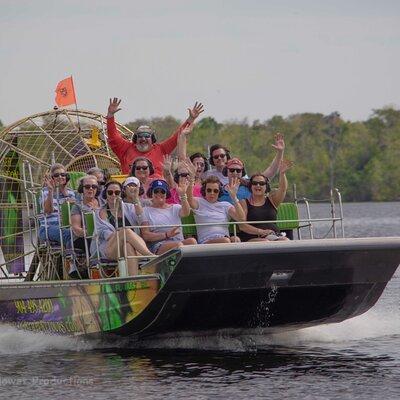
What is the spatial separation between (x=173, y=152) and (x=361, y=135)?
108m

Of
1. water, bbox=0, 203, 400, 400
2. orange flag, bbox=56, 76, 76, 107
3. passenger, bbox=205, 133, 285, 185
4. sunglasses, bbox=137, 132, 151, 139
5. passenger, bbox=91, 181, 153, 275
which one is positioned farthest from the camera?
orange flag, bbox=56, 76, 76, 107

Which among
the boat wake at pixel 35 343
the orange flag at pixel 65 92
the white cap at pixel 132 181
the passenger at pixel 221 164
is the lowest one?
the boat wake at pixel 35 343

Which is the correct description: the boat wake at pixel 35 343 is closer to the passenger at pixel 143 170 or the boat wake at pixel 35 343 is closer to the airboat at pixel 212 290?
the airboat at pixel 212 290

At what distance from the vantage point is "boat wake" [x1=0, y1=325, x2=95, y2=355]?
55.8ft

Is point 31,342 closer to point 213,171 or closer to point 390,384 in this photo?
point 213,171

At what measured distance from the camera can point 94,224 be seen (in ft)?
52.6

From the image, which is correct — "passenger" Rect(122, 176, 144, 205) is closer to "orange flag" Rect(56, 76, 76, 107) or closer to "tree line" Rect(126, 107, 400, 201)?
"orange flag" Rect(56, 76, 76, 107)

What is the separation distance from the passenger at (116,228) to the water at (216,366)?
119 centimetres

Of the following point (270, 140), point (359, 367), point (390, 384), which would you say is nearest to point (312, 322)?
point (359, 367)

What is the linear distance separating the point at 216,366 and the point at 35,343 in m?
2.99

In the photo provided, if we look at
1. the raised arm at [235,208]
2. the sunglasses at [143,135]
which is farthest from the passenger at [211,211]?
the sunglasses at [143,135]

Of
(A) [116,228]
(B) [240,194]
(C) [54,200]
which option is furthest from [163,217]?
(C) [54,200]

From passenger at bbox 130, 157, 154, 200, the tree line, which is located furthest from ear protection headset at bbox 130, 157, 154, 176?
the tree line

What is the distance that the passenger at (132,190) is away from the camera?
15.9m
